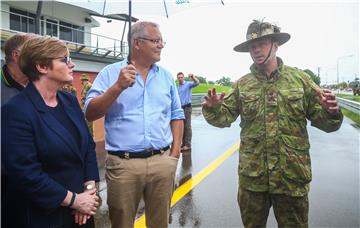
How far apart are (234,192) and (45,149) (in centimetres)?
395

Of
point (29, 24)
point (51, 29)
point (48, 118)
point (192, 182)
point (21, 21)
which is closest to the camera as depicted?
point (48, 118)

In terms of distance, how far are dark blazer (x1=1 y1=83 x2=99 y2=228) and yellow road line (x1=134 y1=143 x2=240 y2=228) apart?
6.94 ft

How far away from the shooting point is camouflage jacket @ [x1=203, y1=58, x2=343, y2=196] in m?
2.91

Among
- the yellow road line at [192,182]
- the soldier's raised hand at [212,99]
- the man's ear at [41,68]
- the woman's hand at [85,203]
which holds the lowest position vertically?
the yellow road line at [192,182]

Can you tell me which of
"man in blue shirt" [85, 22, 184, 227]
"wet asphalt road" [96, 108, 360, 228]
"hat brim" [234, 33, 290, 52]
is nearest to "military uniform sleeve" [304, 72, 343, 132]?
"hat brim" [234, 33, 290, 52]

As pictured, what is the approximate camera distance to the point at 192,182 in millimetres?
6191

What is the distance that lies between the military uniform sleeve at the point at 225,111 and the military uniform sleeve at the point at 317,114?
0.57m

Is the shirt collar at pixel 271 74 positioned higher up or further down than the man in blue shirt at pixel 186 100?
higher up

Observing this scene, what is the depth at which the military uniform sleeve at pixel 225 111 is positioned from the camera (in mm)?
3117

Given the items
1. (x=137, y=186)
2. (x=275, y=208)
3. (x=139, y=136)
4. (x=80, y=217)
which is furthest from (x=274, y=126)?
(x=80, y=217)

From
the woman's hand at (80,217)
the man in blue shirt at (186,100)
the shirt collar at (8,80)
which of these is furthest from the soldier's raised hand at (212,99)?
the man in blue shirt at (186,100)

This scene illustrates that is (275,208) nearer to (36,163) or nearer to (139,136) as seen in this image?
(139,136)

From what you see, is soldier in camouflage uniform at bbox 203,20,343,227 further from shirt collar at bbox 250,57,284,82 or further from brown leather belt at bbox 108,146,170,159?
brown leather belt at bbox 108,146,170,159

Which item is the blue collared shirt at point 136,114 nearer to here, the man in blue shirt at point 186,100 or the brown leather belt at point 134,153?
the brown leather belt at point 134,153
